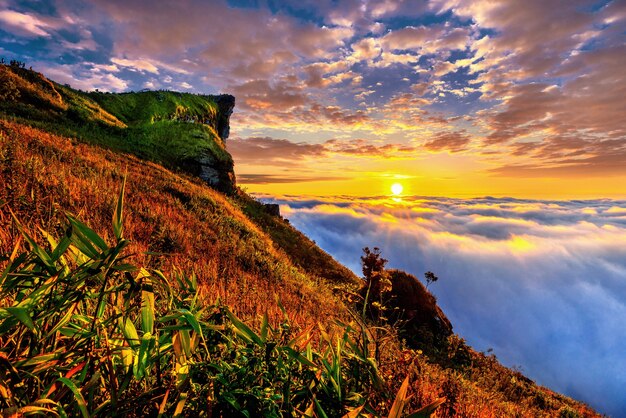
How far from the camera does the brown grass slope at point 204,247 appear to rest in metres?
4.16

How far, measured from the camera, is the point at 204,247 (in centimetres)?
821

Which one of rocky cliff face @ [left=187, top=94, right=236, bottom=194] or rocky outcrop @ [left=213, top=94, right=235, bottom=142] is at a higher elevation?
rocky outcrop @ [left=213, top=94, right=235, bottom=142]

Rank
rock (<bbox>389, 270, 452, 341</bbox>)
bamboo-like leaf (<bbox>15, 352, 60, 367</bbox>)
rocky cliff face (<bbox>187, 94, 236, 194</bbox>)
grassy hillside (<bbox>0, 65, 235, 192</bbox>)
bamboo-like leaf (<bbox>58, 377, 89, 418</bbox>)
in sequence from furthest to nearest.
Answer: rocky cliff face (<bbox>187, 94, 236, 194</bbox>) → grassy hillside (<bbox>0, 65, 235, 192</bbox>) → rock (<bbox>389, 270, 452, 341</bbox>) → bamboo-like leaf (<bbox>15, 352, 60, 367</bbox>) → bamboo-like leaf (<bbox>58, 377, 89, 418</bbox>)

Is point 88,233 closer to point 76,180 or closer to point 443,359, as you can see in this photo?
point 76,180

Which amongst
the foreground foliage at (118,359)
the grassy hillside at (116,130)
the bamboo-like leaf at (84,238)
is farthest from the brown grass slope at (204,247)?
the grassy hillside at (116,130)

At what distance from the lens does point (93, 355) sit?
1204 mm

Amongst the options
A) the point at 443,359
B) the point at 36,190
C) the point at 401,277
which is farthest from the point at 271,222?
the point at 36,190

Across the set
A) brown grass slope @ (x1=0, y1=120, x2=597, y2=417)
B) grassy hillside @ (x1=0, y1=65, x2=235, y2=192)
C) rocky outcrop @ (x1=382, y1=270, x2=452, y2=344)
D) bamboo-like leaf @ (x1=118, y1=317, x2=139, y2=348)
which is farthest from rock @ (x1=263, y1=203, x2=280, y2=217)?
bamboo-like leaf @ (x1=118, y1=317, x2=139, y2=348)

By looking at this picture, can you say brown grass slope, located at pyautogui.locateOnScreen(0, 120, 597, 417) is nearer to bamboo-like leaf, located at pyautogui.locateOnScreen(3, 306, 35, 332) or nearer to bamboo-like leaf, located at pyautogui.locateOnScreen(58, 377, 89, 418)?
bamboo-like leaf, located at pyautogui.locateOnScreen(58, 377, 89, 418)

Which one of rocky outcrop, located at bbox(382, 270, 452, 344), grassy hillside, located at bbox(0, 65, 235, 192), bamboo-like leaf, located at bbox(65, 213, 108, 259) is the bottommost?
rocky outcrop, located at bbox(382, 270, 452, 344)

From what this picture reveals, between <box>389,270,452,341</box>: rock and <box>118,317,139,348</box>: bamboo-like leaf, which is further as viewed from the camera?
<box>389,270,452,341</box>: rock

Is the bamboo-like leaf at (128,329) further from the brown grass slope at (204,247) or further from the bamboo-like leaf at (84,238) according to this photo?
the brown grass slope at (204,247)

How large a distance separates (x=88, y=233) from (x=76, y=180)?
8.79m

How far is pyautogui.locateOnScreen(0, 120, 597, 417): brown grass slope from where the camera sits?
416 cm
